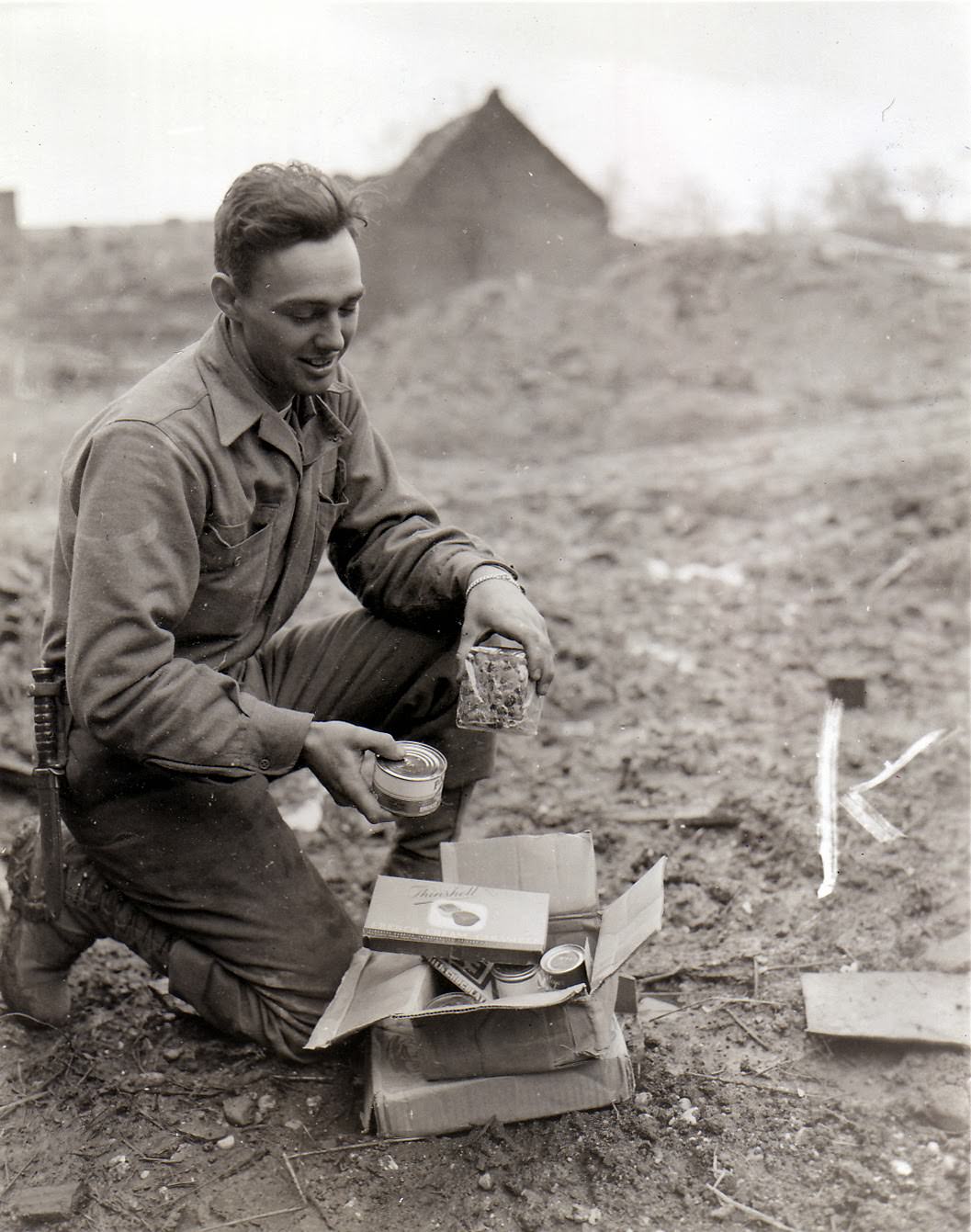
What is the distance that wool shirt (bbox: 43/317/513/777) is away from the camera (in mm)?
2367

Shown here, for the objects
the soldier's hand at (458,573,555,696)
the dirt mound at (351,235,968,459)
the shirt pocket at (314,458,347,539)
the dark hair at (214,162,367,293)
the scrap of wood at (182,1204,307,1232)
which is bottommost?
the dirt mound at (351,235,968,459)

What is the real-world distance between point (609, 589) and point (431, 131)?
10.8 meters

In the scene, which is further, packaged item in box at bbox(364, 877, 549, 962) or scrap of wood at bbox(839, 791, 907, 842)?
scrap of wood at bbox(839, 791, 907, 842)

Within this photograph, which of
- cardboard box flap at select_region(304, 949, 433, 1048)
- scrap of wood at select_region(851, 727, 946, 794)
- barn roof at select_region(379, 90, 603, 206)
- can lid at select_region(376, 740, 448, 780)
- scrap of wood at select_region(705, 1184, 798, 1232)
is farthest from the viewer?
barn roof at select_region(379, 90, 603, 206)

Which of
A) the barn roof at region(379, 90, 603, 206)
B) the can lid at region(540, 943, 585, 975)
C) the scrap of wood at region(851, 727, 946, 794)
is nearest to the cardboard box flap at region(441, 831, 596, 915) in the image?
the can lid at region(540, 943, 585, 975)

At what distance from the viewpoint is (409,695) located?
299cm

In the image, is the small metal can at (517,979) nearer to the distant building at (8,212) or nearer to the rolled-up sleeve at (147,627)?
the rolled-up sleeve at (147,627)

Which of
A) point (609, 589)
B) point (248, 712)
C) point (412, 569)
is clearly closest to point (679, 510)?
point (609, 589)

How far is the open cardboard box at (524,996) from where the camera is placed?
2363 millimetres

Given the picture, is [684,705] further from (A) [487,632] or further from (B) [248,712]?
(B) [248,712]

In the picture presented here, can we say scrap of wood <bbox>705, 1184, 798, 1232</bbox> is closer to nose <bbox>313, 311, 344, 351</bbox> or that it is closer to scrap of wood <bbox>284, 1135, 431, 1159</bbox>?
scrap of wood <bbox>284, 1135, 431, 1159</bbox>

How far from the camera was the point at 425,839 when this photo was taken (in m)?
3.04

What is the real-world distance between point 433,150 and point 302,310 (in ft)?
42.9

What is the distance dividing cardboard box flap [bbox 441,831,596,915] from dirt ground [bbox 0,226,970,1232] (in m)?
0.38
